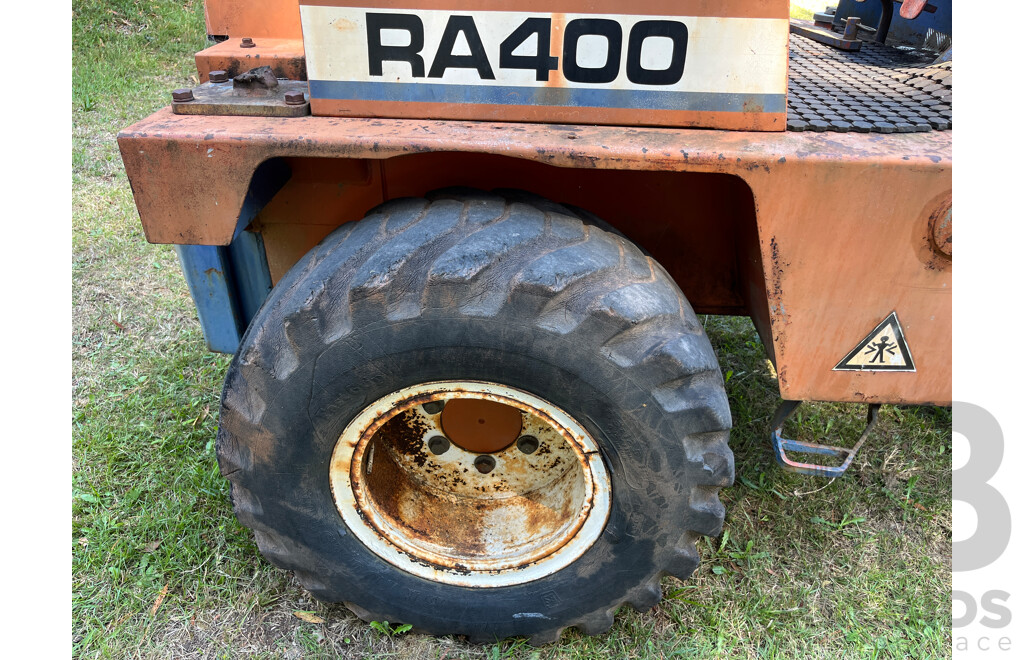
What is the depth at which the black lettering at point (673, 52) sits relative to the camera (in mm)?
1446

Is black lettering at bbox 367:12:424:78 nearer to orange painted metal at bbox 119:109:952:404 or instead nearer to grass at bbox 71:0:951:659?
orange painted metal at bbox 119:109:952:404

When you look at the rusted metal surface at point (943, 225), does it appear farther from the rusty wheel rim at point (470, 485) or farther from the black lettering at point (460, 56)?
the black lettering at point (460, 56)

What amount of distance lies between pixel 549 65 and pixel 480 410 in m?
0.89

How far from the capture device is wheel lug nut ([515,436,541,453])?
1.98 m

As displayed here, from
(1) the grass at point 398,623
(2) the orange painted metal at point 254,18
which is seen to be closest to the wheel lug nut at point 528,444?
(1) the grass at point 398,623

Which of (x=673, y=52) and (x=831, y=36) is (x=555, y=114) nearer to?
(x=673, y=52)

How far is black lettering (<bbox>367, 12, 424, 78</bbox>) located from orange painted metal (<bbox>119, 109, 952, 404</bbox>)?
0.12 m

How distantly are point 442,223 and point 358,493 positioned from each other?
70 centimetres

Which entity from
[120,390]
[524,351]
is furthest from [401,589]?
[120,390]

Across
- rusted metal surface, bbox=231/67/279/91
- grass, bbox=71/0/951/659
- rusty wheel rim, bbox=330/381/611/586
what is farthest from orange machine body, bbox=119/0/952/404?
grass, bbox=71/0/951/659

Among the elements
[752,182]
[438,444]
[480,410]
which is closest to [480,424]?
[480,410]

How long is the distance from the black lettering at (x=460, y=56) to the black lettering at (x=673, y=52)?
0.29 meters

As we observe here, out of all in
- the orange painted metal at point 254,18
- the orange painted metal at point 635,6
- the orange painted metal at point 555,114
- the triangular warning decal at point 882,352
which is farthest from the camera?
the orange painted metal at point 254,18

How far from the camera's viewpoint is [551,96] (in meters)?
1.52
